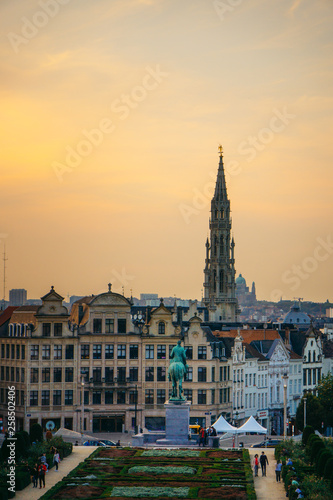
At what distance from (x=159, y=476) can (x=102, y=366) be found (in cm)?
5106

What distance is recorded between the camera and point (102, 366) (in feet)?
420

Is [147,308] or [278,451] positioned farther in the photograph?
[147,308]

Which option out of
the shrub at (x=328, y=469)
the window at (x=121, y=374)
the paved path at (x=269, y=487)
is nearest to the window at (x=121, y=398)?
the window at (x=121, y=374)

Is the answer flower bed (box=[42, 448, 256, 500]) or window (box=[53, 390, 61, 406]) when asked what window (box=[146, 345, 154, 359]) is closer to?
window (box=[53, 390, 61, 406])

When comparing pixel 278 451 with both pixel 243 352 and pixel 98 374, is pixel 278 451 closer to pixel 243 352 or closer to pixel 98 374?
pixel 98 374

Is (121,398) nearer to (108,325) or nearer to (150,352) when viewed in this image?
(150,352)

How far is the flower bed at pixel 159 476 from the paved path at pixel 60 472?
0.74 metres

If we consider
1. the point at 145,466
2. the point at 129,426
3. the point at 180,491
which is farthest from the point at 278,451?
the point at 129,426

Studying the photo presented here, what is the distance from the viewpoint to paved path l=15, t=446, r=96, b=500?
71.0 meters

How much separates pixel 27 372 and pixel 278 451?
149 ft

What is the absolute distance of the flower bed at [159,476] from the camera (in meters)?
70.6

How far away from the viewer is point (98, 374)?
419 ft

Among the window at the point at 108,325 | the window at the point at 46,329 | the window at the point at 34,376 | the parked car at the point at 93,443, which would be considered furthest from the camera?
the window at the point at 108,325

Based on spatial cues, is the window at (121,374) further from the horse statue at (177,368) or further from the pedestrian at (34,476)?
the pedestrian at (34,476)
